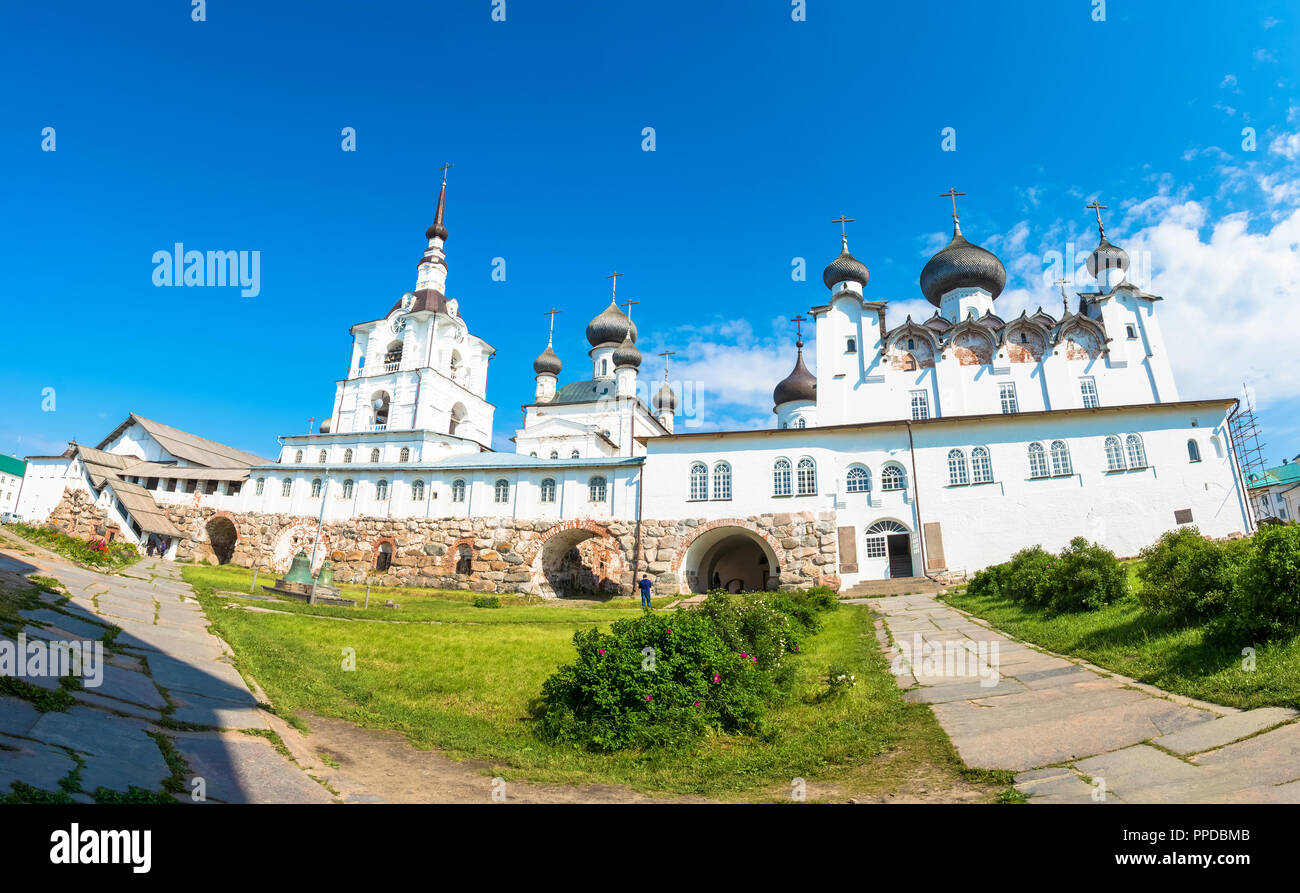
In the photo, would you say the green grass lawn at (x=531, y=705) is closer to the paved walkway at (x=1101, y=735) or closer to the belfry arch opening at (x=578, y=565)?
the paved walkway at (x=1101, y=735)

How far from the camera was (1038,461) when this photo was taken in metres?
26.1

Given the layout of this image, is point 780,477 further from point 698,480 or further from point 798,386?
point 798,386

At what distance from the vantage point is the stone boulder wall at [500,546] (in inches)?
1057

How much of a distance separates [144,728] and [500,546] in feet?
89.0

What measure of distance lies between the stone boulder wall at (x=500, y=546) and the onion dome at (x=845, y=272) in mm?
17793

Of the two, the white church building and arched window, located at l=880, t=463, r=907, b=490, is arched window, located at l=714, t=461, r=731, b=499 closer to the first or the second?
A: the white church building

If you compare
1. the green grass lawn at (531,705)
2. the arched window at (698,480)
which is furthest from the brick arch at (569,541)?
the green grass lawn at (531,705)

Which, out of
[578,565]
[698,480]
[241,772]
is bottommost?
[241,772]

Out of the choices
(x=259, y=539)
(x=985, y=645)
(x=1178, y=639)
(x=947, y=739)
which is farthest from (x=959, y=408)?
(x=259, y=539)

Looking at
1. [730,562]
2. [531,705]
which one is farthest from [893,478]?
[531,705]

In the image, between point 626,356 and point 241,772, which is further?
point 626,356

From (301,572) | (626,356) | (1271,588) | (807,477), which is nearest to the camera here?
(1271,588)
